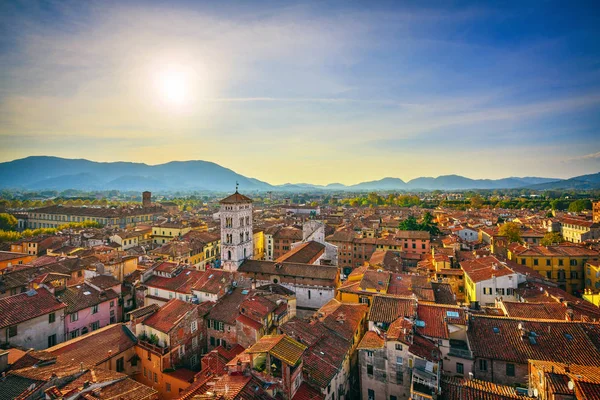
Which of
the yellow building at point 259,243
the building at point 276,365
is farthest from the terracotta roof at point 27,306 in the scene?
the yellow building at point 259,243

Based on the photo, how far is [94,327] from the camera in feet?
95.3

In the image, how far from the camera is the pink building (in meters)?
26.9

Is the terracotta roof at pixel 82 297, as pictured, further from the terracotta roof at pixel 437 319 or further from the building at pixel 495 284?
the building at pixel 495 284

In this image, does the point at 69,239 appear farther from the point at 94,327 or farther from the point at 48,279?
the point at 94,327

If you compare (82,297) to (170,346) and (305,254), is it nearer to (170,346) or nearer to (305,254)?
(170,346)

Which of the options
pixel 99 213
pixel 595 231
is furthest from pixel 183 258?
pixel 595 231

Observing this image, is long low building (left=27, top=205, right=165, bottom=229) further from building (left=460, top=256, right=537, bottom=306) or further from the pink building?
building (left=460, top=256, right=537, bottom=306)

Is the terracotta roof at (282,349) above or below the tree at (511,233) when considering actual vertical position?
above

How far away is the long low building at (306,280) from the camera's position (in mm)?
36562

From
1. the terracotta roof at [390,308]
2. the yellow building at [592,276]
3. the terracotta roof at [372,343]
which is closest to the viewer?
the terracotta roof at [372,343]

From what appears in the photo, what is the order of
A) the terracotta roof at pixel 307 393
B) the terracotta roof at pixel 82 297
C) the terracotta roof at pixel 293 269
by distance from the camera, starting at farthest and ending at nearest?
the terracotta roof at pixel 293 269
the terracotta roof at pixel 82 297
the terracotta roof at pixel 307 393

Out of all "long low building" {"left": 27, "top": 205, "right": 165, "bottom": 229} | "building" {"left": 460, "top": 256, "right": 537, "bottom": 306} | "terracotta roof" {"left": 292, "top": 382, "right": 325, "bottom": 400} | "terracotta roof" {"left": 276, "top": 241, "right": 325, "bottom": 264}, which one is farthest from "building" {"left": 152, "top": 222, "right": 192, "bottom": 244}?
"terracotta roof" {"left": 292, "top": 382, "right": 325, "bottom": 400}

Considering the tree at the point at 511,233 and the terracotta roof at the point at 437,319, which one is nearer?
the terracotta roof at the point at 437,319

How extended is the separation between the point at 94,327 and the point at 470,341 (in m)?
31.3
